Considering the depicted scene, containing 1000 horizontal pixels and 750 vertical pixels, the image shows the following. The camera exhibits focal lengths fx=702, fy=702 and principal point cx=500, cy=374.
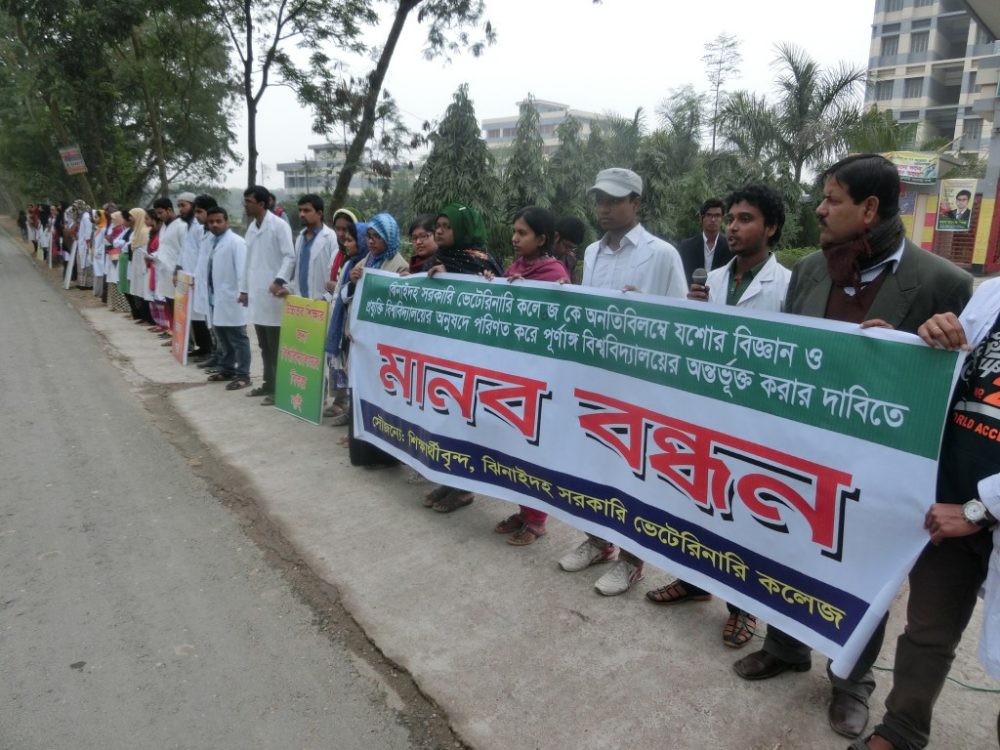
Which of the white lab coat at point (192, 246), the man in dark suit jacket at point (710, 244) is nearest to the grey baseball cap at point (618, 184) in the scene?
the man in dark suit jacket at point (710, 244)

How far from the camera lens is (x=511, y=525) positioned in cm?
382

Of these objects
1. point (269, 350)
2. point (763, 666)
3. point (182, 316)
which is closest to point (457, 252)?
point (763, 666)

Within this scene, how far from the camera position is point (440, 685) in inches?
102

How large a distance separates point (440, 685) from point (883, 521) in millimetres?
1613

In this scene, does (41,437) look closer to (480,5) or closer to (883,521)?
(883,521)

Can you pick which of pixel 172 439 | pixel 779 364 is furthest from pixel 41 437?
pixel 779 364

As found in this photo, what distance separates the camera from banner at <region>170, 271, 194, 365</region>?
781 centimetres

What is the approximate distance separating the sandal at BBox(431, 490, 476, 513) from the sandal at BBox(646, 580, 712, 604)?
4.47ft

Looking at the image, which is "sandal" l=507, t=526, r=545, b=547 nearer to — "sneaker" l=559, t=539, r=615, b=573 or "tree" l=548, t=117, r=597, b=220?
"sneaker" l=559, t=539, r=615, b=573

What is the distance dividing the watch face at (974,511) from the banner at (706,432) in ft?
0.41

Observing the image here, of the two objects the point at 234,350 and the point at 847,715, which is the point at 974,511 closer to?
the point at 847,715

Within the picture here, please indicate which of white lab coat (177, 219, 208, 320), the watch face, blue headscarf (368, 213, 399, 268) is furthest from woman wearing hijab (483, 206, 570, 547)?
white lab coat (177, 219, 208, 320)

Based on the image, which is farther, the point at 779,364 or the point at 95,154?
the point at 95,154

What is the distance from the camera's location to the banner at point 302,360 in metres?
5.54
